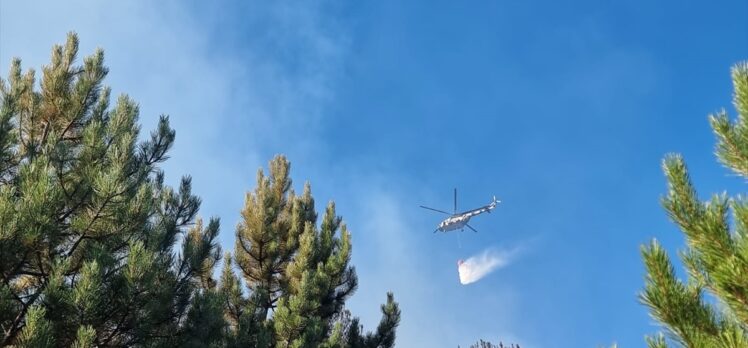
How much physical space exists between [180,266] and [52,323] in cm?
178

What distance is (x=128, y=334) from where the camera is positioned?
609 centimetres

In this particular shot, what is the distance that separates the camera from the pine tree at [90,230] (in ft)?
17.5

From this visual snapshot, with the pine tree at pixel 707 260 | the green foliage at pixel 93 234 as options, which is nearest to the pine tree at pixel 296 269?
the green foliage at pixel 93 234

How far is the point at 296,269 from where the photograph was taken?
431 inches

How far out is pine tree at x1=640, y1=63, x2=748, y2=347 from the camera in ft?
10.0

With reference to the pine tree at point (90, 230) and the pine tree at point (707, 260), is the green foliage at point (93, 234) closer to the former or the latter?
the pine tree at point (90, 230)

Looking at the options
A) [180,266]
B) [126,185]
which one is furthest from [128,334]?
[126,185]

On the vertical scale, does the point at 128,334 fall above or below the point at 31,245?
below

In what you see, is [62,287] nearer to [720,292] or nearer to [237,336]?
[237,336]

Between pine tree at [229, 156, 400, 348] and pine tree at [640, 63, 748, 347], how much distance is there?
700cm

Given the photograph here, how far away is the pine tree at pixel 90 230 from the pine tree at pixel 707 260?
449cm

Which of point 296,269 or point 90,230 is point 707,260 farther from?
point 296,269

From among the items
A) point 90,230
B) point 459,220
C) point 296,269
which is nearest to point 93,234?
point 90,230

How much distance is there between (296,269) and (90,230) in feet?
17.2
